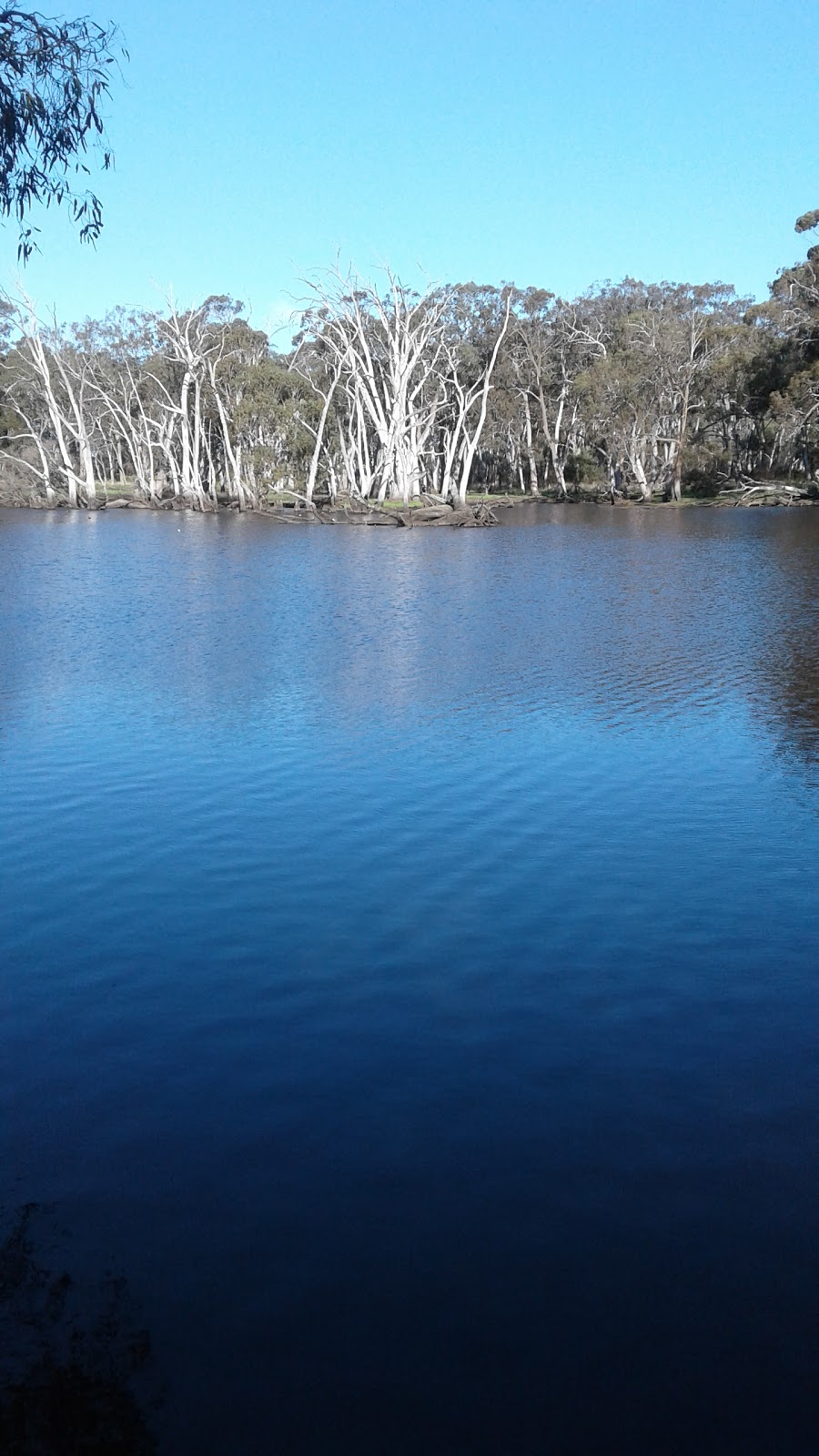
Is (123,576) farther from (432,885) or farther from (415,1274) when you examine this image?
(415,1274)

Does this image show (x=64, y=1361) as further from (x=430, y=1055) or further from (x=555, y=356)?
(x=555, y=356)

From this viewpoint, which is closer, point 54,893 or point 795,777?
point 54,893

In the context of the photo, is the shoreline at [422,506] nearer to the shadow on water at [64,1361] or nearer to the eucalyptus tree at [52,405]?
the eucalyptus tree at [52,405]

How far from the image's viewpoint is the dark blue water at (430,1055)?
381cm

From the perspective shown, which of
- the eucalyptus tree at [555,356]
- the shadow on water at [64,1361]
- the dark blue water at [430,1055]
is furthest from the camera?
the eucalyptus tree at [555,356]

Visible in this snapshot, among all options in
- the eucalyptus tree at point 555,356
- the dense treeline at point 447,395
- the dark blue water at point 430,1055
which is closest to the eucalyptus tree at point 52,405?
the dense treeline at point 447,395

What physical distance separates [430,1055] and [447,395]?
218 ft

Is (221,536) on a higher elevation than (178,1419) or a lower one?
higher

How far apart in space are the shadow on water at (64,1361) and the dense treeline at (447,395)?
A: 5482 centimetres

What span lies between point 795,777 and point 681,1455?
26.0ft

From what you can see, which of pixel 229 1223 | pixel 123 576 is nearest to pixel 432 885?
pixel 229 1223

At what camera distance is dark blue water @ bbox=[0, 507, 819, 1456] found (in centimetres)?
381

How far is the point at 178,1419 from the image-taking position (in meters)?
3.59

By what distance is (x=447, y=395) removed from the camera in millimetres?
69125
